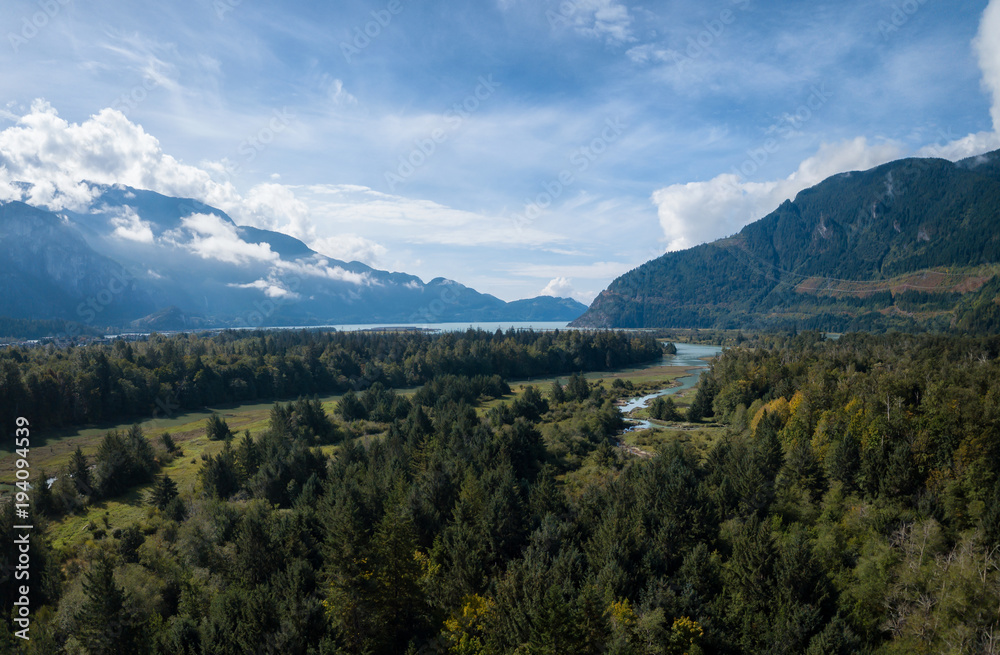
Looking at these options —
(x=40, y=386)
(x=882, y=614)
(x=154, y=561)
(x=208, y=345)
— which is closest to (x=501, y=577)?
(x=882, y=614)

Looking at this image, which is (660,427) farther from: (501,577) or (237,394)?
(237,394)

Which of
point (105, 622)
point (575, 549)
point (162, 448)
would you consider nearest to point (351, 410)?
point (162, 448)

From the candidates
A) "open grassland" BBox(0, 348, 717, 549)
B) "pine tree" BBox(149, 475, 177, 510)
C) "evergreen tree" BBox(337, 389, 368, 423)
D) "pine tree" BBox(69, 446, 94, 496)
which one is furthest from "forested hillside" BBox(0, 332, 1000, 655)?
"evergreen tree" BBox(337, 389, 368, 423)

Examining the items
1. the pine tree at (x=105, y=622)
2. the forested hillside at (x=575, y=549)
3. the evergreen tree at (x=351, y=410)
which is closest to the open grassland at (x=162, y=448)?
the forested hillside at (x=575, y=549)

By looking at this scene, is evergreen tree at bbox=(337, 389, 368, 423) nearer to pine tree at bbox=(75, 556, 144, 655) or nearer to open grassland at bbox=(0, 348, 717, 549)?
open grassland at bbox=(0, 348, 717, 549)

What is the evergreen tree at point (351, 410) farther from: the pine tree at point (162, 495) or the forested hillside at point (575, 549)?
the pine tree at point (162, 495)

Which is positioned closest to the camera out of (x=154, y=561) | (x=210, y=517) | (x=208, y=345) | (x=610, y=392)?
(x=154, y=561)

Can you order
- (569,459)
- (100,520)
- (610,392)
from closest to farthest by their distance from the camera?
(100,520) < (569,459) < (610,392)

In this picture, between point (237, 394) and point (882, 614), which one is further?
point (237, 394)
